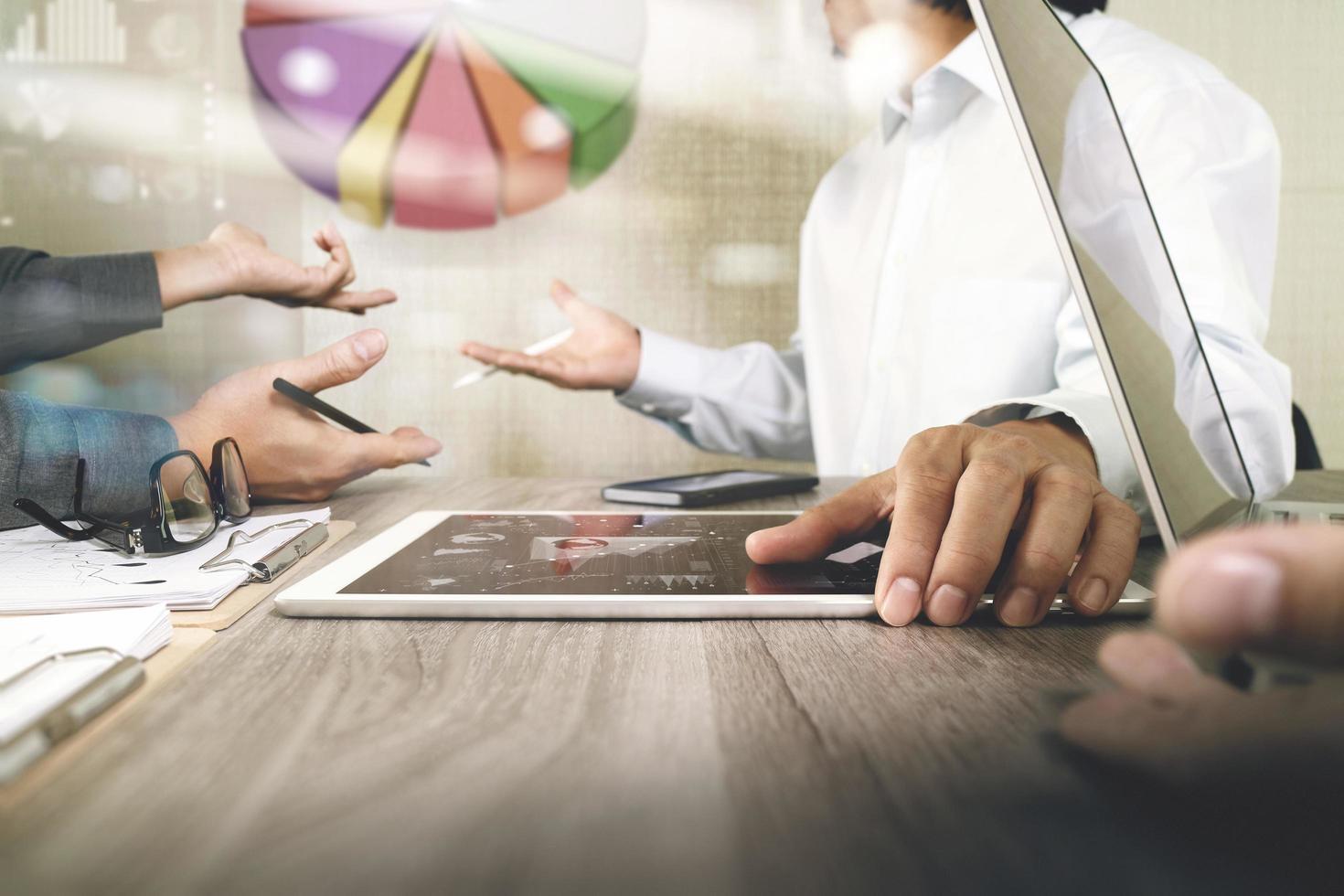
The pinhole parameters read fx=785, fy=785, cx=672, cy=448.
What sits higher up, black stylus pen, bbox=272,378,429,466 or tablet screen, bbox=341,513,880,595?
black stylus pen, bbox=272,378,429,466

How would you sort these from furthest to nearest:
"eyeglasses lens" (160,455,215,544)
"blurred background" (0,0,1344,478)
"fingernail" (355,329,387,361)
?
"blurred background" (0,0,1344,478) → "fingernail" (355,329,387,361) → "eyeglasses lens" (160,455,215,544)

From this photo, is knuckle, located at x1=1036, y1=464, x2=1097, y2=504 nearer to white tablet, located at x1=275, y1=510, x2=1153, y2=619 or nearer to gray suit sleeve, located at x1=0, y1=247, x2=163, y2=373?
white tablet, located at x1=275, y1=510, x2=1153, y2=619

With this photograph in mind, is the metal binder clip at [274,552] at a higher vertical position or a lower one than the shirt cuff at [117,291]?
lower

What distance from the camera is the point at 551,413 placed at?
1604 millimetres

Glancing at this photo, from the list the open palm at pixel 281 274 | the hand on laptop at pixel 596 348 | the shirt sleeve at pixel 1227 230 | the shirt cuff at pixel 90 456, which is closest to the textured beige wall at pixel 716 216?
the hand on laptop at pixel 596 348

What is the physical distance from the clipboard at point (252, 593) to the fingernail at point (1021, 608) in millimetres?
344

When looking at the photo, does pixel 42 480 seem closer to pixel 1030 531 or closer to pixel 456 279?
pixel 1030 531

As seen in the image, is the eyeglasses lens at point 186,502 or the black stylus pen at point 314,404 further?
the black stylus pen at point 314,404

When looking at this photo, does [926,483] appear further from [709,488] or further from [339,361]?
[339,361]

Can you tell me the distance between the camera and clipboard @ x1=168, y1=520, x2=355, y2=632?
1.14 ft

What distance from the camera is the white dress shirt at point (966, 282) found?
880mm

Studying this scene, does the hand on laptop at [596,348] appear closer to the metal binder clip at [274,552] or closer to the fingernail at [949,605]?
the metal binder clip at [274,552]
